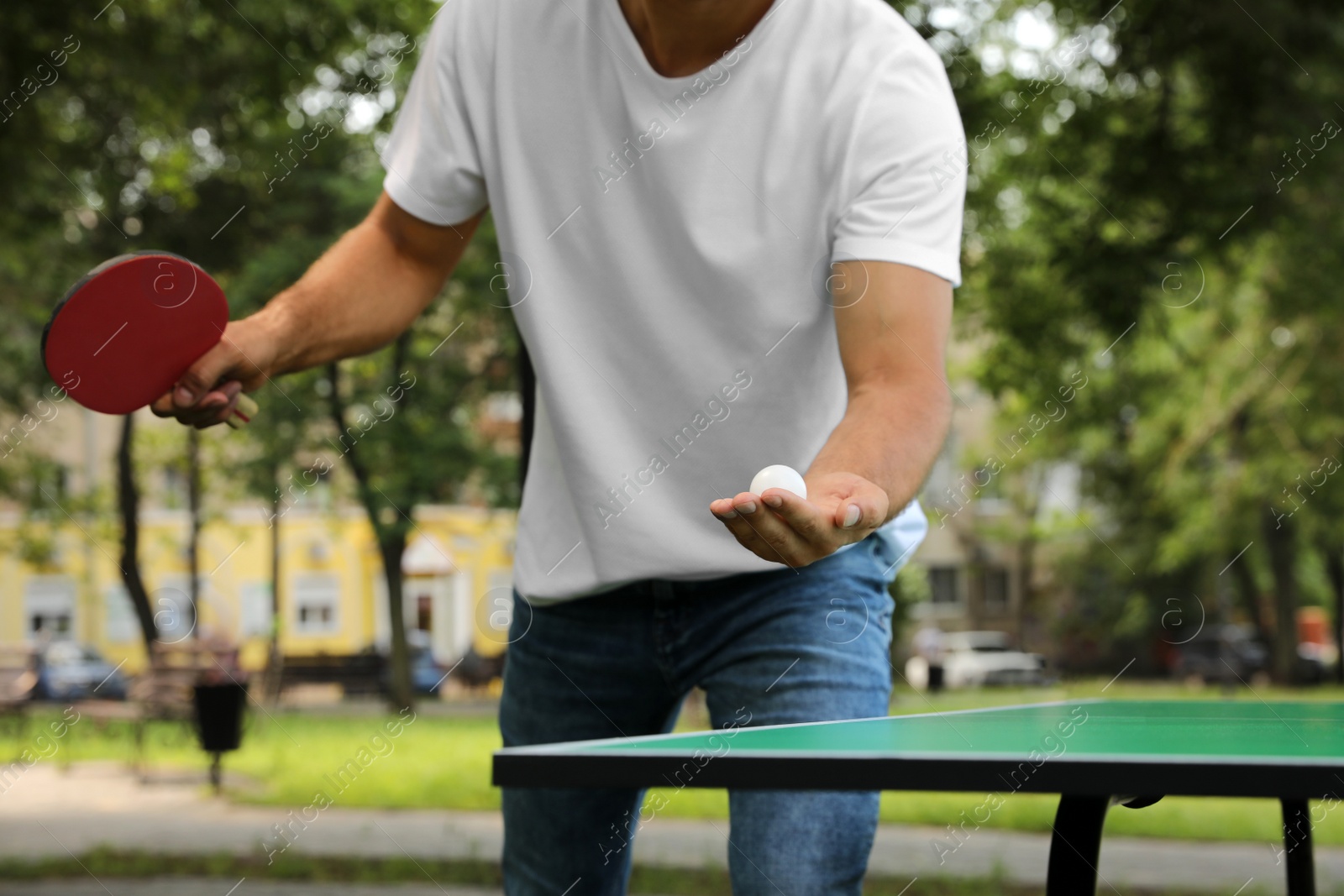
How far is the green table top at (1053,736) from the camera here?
47.1 inches

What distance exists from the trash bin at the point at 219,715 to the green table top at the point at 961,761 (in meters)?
9.36

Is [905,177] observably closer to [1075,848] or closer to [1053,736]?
[1053,736]

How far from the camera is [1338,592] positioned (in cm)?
3120

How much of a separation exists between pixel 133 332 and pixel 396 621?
72.9 feet

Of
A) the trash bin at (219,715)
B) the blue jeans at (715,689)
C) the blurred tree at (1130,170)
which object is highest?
the blurred tree at (1130,170)

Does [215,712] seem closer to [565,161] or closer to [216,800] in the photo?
[216,800]

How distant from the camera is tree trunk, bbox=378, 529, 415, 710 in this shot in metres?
23.6

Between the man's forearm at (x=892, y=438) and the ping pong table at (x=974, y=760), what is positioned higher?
the man's forearm at (x=892, y=438)

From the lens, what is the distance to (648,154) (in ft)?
6.78

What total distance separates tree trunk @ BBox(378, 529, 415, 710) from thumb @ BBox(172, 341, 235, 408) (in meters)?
21.8

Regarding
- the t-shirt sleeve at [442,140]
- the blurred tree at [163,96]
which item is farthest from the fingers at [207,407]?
the blurred tree at [163,96]

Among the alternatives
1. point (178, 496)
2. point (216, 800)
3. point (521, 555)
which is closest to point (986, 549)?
point (178, 496)

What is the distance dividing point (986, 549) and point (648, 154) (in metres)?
53.8

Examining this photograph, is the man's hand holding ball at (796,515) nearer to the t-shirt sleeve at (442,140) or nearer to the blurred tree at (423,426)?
the t-shirt sleeve at (442,140)
